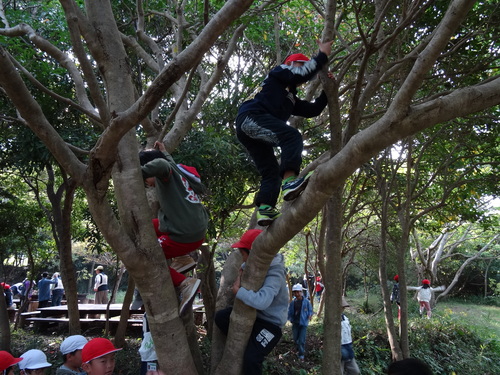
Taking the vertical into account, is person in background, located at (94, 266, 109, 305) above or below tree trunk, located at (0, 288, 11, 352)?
above

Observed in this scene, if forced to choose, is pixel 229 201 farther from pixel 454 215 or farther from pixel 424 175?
pixel 454 215

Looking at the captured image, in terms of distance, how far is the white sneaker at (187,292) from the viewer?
10.0 ft

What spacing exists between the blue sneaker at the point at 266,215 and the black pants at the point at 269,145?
0.10m

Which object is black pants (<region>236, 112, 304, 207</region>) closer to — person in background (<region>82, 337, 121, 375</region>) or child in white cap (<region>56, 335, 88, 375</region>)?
person in background (<region>82, 337, 121, 375</region>)

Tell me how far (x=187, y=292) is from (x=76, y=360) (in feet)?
4.56

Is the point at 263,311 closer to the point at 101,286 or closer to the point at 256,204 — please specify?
the point at 256,204

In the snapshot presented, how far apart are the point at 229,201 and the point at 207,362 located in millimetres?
2401

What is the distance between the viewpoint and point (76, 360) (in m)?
3.64

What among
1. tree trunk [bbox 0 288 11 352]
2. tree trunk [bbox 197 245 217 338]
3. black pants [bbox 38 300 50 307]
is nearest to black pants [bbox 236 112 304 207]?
tree trunk [bbox 197 245 217 338]

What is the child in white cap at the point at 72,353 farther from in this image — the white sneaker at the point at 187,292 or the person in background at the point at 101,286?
the person in background at the point at 101,286

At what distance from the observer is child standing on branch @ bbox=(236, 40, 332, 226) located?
3.12 meters

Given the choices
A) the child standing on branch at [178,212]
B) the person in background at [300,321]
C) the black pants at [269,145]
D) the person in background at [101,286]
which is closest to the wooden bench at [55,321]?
the person in background at [101,286]

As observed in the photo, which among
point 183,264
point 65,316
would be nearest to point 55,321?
point 65,316

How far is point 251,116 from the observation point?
134 inches
